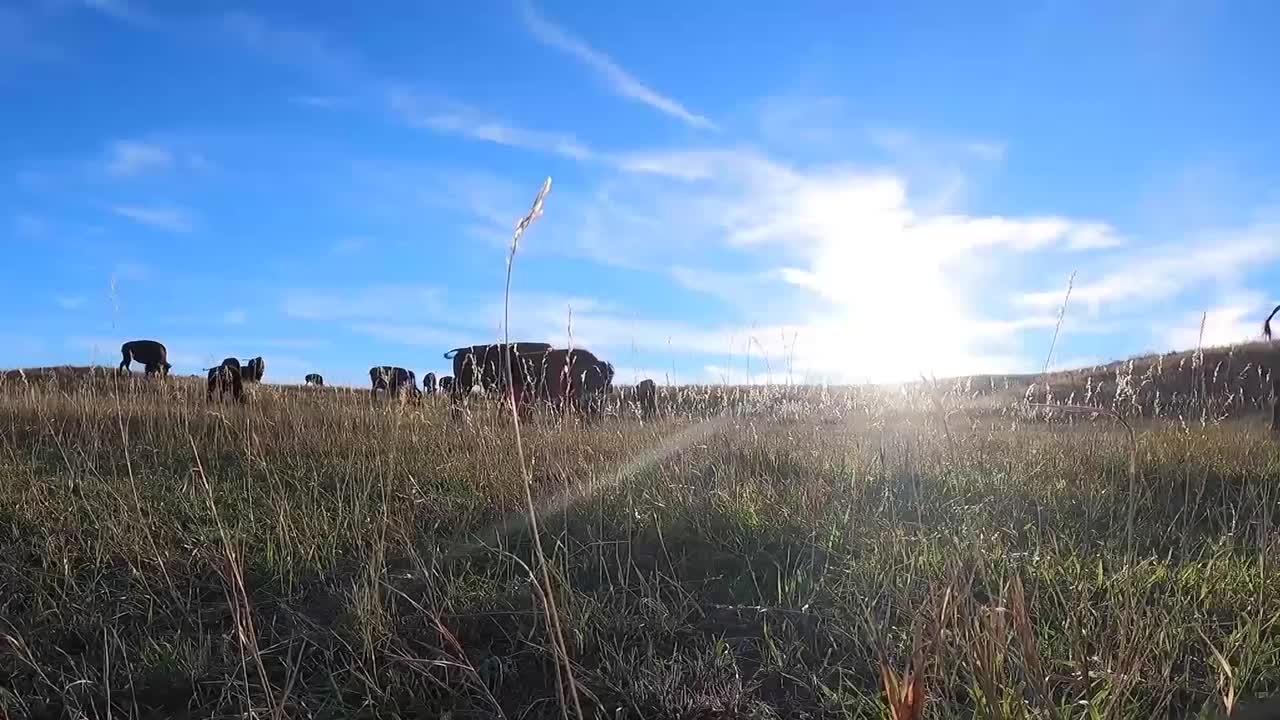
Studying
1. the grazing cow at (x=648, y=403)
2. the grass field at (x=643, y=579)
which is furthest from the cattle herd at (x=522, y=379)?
the grass field at (x=643, y=579)

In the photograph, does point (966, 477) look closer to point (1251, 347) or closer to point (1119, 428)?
point (1119, 428)

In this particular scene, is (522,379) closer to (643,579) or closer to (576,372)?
(576,372)

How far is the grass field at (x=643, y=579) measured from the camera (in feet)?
6.73

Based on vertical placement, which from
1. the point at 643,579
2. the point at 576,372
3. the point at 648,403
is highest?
the point at 576,372

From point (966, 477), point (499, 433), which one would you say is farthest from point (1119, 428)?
point (499, 433)

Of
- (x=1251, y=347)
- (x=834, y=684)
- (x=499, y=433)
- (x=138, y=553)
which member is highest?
(x=1251, y=347)

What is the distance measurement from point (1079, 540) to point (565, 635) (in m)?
2.03

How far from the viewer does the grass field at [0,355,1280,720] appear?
2053mm

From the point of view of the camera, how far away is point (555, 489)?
13.4ft

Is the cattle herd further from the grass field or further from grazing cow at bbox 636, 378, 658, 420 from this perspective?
the grass field

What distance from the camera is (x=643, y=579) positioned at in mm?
2840

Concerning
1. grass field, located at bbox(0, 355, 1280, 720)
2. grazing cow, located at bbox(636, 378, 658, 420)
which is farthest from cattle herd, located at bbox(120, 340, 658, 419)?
grass field, located at bbox(0, 355, 1280, 720)

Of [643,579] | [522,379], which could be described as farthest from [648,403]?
[643,579]

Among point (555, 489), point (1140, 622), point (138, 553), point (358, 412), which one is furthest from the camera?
point (358, 412)
